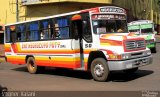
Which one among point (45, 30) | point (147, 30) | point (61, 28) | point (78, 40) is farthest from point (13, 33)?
point (147, 30)

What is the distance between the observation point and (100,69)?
13289 millimetres

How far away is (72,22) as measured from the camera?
14539 millimetres

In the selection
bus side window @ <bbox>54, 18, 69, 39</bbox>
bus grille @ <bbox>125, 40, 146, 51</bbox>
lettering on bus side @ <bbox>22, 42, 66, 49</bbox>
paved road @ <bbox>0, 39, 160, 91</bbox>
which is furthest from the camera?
lettering on bus side @ <bbox>22, 42, 66, 49</bbox>

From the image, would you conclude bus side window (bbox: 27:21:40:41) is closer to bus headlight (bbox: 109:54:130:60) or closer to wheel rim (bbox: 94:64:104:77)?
wheel rim (bbox: 94:64:104:77)

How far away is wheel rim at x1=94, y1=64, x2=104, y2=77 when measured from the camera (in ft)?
43.5

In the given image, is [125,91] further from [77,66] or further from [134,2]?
[134,2]

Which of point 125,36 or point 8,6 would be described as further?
point 8,6

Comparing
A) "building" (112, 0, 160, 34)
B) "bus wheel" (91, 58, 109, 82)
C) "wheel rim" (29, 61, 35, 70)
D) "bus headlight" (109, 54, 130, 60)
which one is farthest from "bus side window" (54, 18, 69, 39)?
"building" (112, 0, 160, 34)

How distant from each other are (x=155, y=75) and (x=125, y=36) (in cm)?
247

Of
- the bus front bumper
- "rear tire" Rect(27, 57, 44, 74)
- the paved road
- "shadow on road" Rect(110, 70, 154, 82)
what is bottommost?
the paved road

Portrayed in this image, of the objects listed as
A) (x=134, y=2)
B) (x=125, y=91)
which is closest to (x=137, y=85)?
(x=125, y=91)

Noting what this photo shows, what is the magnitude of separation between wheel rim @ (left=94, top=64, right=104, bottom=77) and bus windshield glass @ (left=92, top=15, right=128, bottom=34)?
1290 mm

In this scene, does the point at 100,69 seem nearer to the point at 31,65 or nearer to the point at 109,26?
the point at 109,26

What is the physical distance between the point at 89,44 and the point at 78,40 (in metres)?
0.78
